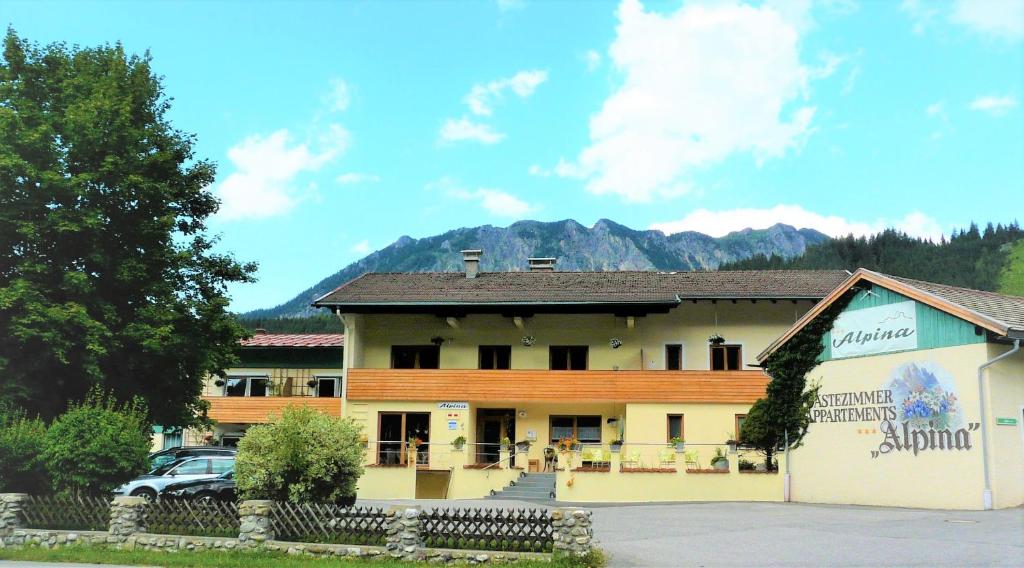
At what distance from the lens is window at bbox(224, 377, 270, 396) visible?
124 feet

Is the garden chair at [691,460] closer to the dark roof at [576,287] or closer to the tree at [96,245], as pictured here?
the dark roof at [576,287]

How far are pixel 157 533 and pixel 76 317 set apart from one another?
7659 mm

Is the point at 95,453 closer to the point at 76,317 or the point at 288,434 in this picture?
the point at 288,434

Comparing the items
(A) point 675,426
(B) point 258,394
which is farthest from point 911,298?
(B) point 258,394

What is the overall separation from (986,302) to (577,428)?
15136mm

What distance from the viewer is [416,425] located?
31016mm

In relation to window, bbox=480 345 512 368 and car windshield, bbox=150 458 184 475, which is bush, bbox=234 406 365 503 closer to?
car windshield, bbox=150 458 184 475

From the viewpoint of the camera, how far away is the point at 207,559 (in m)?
13.7

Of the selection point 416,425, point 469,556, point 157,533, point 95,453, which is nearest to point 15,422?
point 95,453

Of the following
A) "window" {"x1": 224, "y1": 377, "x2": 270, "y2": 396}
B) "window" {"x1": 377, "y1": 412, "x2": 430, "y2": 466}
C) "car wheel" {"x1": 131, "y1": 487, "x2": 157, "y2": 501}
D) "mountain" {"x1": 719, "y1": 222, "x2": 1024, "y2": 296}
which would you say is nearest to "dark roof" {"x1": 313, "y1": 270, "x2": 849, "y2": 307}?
"window" {"x1": 377, "y1": 412, "x2": 430, "y2": 466}

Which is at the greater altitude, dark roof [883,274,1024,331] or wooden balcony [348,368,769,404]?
dark roof [883,274,1024,331]

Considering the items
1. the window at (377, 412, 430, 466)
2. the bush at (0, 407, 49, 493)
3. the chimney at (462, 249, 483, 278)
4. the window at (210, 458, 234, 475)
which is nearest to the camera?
the bush at (0, 407, 49, 493)

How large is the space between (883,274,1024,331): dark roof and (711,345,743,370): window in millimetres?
11140

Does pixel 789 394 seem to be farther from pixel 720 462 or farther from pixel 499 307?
pixel 499 307
